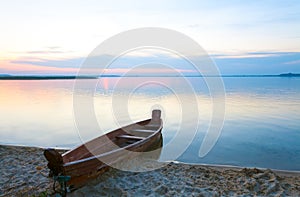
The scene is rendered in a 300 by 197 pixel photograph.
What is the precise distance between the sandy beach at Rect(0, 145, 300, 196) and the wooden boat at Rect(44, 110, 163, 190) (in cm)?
34

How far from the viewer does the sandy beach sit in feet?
16.1

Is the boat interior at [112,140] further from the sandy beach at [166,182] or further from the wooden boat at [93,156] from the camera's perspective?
the sandy beach at [166,182]

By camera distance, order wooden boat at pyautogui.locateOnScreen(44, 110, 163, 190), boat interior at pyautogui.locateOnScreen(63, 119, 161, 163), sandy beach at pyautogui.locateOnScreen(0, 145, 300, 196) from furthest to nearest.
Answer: boat interior at pyautogui.locateOnScreen(63, 119, 161, 163), sandy beach at pyautogui.locateOnScreen(0, 145, 300, 196), wooden boat at pyautogui.locateOnScreen(44, 110, 163, 190)

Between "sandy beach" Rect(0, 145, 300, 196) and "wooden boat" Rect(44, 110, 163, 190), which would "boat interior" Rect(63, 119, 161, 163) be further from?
"sandy beach" Rect(0, 145, 300, 196)

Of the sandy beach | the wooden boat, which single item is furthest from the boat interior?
the sandy beach

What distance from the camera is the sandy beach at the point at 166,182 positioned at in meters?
4.90

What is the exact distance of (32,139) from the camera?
35.7ft

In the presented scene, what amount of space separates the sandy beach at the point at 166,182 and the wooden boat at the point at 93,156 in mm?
345

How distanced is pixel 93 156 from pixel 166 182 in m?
1.72

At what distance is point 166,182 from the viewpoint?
545 cm

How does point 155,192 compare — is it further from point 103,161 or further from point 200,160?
point 200,160

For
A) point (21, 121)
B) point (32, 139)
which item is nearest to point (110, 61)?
point (32, 139)

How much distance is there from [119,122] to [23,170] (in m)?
8.63

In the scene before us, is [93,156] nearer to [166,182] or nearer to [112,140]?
[166,182]
